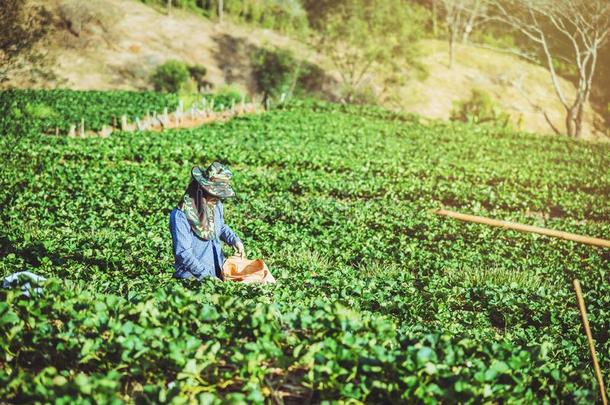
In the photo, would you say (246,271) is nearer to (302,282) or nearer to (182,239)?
(302,282)

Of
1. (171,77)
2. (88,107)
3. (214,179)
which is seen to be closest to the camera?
(214,179)

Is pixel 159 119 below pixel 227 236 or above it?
below

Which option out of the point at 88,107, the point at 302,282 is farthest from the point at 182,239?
the point at 88,107

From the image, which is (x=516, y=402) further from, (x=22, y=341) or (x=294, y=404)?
(x=22, y=341)

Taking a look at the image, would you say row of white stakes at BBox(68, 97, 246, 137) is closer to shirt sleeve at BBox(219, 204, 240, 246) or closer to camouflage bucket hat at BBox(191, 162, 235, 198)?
shirt sleeve at BBox(219, 204, 240, 246)

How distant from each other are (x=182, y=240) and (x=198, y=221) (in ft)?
1.04

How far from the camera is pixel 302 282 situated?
595 centimetres

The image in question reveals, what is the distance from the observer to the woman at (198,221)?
5.22m

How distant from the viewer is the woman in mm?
5219

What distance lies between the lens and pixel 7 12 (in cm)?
1106

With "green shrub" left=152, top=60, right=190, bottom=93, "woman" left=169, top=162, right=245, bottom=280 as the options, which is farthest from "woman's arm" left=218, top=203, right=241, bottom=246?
"green shrub" left=152, top=60, right=190, bottom=93

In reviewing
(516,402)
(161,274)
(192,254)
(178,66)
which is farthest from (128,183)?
(178,66)

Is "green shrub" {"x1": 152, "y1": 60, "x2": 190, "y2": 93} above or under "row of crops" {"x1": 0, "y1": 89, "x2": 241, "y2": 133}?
above

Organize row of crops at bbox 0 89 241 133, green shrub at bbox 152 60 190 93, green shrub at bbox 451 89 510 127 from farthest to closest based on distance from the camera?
green shrub at bbox 451 89 510 127 → green shrub at bbox 152 60 190 93 → row of crops at bbox 0 89 241 133
